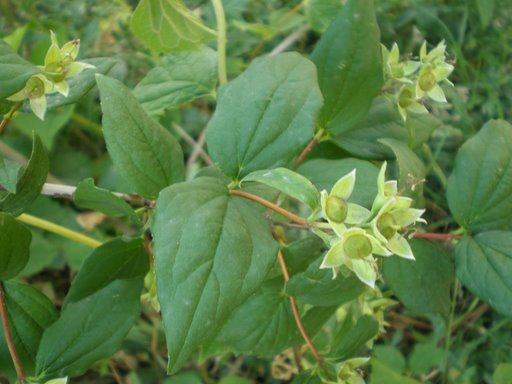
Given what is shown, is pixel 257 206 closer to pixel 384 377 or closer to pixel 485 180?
pixel 485 180

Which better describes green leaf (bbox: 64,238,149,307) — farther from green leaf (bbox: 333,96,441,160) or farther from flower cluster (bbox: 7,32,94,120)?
green leaf (bbox: 333,96,441,160)

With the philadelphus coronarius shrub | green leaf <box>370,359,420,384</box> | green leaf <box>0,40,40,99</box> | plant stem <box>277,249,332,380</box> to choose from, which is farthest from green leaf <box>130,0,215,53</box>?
green leaf <box>370,359,420,384</box>

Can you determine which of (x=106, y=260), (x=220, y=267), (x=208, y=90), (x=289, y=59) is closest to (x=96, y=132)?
(x=208, y=90)

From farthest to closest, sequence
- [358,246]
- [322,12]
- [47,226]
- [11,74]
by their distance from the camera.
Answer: [322,12] → [47,226] → [11,74] → [358,246]

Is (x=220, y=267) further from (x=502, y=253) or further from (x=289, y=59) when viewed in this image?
(x=502, y=253)

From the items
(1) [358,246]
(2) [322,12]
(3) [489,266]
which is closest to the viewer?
(1) [358,246]

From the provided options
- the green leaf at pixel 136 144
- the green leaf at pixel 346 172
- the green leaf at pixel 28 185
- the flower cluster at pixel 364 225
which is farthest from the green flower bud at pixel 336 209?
the green leaf at pixel 28 185

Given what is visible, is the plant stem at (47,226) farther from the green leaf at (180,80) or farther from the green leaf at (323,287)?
the green leaf at (323,287)

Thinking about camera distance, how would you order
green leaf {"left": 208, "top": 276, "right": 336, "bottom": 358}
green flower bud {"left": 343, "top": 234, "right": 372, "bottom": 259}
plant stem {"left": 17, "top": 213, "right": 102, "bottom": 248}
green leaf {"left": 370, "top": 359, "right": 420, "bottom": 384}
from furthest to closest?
green leaf {"left": 370, "top": 359, "right": 420, "bottom": 384}, plant stem {"left": 17, "top": 213, "right": 102, "bottom": 248}, green leaf {"left": 208, "top": 276, "right": 336, "bottom": 358}, green flower bud {"left": 343, "top": 234, "right": 372, "bottom": 259}

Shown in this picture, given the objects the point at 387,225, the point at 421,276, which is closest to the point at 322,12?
the point at 421,276
